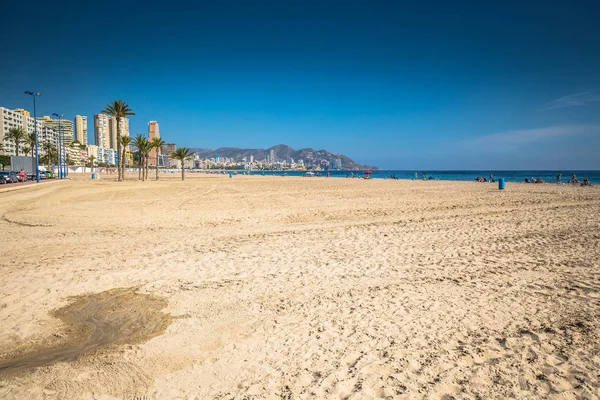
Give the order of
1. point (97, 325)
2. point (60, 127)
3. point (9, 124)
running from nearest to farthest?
point (97, 325) < point (60, 127) < point (9, 124)

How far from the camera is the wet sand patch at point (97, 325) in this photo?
3598 millimetres

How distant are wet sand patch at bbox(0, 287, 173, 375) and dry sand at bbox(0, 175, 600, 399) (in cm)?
3

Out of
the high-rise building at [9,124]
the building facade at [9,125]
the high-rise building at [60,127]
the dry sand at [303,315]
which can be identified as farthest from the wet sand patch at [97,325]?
the high-rise building at [9,124]

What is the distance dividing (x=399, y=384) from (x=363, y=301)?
6.49 ft

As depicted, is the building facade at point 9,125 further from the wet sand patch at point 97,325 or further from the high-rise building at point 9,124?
the wet sand patch at point 97,325

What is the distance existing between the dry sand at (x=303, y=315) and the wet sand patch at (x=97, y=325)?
1.1 inches

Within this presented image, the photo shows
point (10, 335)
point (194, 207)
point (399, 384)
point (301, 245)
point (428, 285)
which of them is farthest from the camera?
point (194, 207)

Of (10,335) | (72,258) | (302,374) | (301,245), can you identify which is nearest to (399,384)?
(302,374)

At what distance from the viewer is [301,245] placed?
8570mm

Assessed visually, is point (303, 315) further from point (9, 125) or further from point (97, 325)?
point (9, 125)

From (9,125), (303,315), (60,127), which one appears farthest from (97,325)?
(9,125)

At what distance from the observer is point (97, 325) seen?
440 cm

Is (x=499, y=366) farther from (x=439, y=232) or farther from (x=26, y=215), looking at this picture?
(x=26, y=215)

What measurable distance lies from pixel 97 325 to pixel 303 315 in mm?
2809
